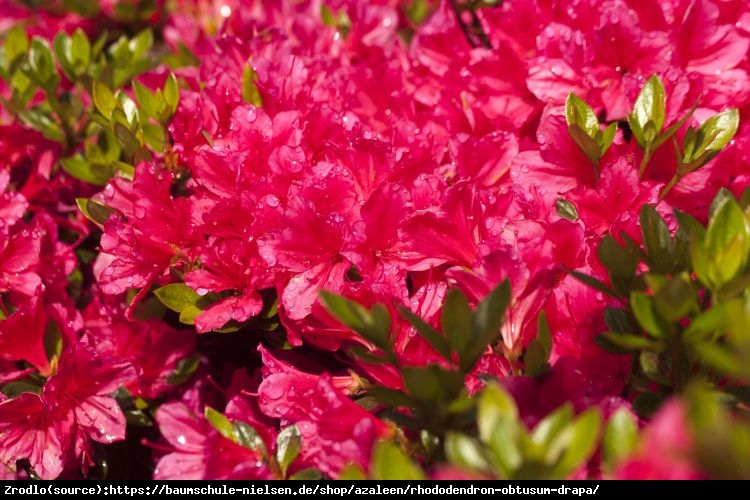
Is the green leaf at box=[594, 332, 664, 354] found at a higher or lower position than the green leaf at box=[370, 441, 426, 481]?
lower

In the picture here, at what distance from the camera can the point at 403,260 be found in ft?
4.49

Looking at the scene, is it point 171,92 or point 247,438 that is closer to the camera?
point 247,438

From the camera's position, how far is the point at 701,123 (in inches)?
59.4

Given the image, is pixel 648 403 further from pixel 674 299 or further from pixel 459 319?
pixel 459 319

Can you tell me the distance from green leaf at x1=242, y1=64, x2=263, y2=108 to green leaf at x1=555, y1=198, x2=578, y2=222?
0.71 meters

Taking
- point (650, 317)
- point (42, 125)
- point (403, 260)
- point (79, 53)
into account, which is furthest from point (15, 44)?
point (650, 317)

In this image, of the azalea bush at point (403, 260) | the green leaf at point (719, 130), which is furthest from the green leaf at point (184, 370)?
Result: the green leaf at point (719, 130)

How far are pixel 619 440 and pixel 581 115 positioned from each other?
28.4 inches

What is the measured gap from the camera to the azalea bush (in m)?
1.05

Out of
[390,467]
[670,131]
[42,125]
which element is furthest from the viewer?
[42,125]

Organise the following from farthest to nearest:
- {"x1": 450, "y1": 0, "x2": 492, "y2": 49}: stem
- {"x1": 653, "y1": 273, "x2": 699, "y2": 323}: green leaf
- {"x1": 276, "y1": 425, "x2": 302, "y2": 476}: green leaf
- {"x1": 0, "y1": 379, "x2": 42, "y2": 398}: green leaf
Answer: {"x1": 450, "y1": 0, "x2": 492, "y2": 49}: stem → {"x1": 0, "y1": 379, "x2": 42, "y2": 398}: green leaf → {"x1": 276, "y1": 425, "x2": 302, "y2": 476}: green leaf → {"x1": 653, "y1": 273, "x2": 699, "y2": 323}: green leaf

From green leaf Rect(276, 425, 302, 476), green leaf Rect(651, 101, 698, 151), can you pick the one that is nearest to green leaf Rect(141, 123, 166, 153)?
green leaf Rect(276, 425, 302, 476)

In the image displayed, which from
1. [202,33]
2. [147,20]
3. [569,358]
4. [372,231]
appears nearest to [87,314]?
[372,231]

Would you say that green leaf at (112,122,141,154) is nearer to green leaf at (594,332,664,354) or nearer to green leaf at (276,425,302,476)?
green leaf at (276,425,302,476)
